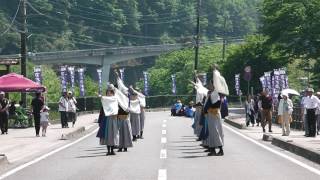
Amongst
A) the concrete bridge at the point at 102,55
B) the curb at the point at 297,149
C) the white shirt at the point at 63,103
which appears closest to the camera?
the curb at the point at 297,149

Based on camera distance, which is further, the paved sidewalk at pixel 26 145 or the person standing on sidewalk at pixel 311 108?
the person standing on sidewalk at pixel 311 108

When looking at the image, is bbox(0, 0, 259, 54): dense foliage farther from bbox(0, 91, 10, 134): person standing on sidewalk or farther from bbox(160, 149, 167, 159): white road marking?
bbox(160, 149, 167, 159): white road marking

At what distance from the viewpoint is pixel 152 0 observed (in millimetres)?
130625

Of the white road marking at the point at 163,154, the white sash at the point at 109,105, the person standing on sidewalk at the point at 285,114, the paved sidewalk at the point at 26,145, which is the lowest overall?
the paved sidewalk at the point at 26,145

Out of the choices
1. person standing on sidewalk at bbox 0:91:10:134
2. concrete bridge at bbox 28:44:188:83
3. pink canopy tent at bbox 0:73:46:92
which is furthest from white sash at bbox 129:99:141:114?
concrete bridge at bbox 28:44:188:83

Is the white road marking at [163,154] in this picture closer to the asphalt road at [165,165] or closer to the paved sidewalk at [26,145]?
the asphalt road at [165,165]

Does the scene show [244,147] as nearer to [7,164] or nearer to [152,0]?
[7,164]

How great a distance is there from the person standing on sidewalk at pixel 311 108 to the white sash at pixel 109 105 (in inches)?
331

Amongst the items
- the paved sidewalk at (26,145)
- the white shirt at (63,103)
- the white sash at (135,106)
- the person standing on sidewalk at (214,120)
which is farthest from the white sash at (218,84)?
the white shirt at (63,103)

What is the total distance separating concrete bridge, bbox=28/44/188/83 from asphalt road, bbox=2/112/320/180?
6819 cm

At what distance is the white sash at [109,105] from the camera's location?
17625 millimetres

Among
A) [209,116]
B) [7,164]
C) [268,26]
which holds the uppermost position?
[268,26]

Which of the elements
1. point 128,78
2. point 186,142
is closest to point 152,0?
point 128,78

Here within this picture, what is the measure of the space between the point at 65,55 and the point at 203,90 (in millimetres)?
73643
